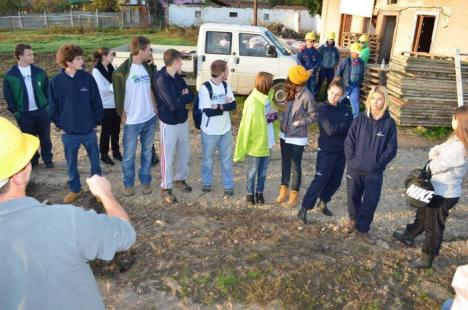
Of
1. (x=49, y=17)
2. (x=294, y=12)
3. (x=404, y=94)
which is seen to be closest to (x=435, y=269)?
(x=404, y=94)

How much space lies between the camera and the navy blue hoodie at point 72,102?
5035 millimetres

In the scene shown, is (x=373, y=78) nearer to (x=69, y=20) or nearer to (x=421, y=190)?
(x=421, y=190)

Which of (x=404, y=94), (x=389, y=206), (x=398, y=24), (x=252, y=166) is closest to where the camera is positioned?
(x=252, y=166)

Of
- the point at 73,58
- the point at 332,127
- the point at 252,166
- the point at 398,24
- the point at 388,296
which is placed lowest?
the point at 388,296

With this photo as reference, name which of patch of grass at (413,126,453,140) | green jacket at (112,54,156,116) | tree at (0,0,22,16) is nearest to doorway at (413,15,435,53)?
patch of grass at (413,126,453,140)

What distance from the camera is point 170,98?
5.07 m

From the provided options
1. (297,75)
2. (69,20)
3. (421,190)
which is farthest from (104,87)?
(69,20)

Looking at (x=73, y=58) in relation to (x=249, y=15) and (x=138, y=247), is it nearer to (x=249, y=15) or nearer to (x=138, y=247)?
(x=138, y=247)

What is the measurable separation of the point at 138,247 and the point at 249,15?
105 feet

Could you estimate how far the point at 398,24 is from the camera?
46.0 ft

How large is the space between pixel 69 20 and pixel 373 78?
3127 centimetres

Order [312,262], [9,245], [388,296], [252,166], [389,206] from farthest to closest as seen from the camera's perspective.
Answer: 1. [389,206]
2. [252,166]
3. [312,262]
4. [388,296]
5. [9,245]

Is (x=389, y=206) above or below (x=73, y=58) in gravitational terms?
below

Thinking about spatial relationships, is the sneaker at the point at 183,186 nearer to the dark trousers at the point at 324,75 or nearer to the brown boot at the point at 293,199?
the brown boot at the point at 293,199
